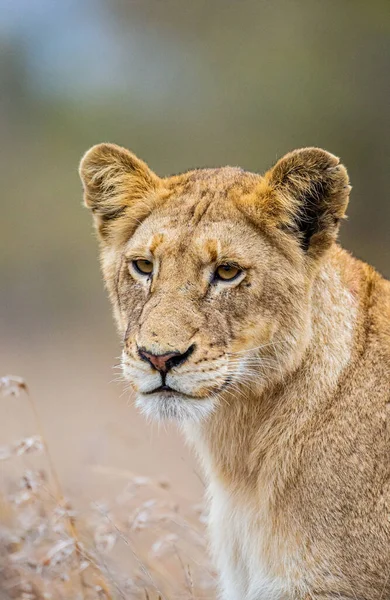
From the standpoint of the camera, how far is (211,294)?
4109 millimetres

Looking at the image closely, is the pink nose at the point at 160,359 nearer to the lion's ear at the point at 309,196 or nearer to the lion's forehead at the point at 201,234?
the lion's forehead at the point at 201,234

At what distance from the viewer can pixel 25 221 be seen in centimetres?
1702

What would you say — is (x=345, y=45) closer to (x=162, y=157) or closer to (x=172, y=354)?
(x=162, y=157)

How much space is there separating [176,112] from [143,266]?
14732 mm

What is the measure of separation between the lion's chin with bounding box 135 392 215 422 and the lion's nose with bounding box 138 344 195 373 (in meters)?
0.13

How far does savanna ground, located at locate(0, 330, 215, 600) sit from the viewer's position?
5.02 meters

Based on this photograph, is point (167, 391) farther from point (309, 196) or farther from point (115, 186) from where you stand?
point (115, 186)

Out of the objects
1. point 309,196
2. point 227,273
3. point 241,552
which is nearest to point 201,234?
point 227,273

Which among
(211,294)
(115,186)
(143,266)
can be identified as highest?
(115,186)

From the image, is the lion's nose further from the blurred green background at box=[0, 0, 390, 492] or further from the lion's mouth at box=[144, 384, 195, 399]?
the blurred green background at box=[0, 0, 390, 492]

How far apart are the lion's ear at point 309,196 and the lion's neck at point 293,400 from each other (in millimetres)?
198

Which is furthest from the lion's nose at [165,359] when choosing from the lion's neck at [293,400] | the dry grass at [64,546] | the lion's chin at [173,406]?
the dry grass at [64,546]

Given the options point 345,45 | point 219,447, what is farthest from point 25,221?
point 219,447

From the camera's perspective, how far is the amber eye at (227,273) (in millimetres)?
4145
